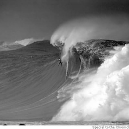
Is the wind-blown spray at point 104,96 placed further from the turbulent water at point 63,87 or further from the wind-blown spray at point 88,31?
the wind-blown spray at point 88,31

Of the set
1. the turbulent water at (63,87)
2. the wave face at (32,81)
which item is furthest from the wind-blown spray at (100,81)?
the wave face at (32,81)

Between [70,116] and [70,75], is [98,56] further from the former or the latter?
[70,116]

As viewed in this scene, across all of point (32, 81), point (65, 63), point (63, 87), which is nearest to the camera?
point (63, 87)

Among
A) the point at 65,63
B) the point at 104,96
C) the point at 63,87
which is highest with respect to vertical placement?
the point at 65,63

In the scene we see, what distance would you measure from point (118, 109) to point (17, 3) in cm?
314

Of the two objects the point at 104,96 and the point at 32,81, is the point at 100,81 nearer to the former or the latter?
the point at 104,96

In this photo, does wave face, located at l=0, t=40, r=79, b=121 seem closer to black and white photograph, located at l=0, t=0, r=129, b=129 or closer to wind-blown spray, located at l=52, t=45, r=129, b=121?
black and white photograph, located at l=0, t=0, r=129, b=129

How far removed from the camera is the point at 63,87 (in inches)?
184

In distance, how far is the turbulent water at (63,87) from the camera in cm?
404

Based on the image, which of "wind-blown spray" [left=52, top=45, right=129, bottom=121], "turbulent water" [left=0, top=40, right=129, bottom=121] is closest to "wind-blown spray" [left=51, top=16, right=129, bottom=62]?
"turbulent water" [left=0, top=40, right=129, bottom=121]

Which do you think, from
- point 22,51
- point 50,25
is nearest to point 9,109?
point 22,51

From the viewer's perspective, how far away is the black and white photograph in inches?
161

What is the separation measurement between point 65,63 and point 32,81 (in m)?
0.81

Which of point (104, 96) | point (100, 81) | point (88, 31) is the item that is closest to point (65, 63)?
point (88, 31)
